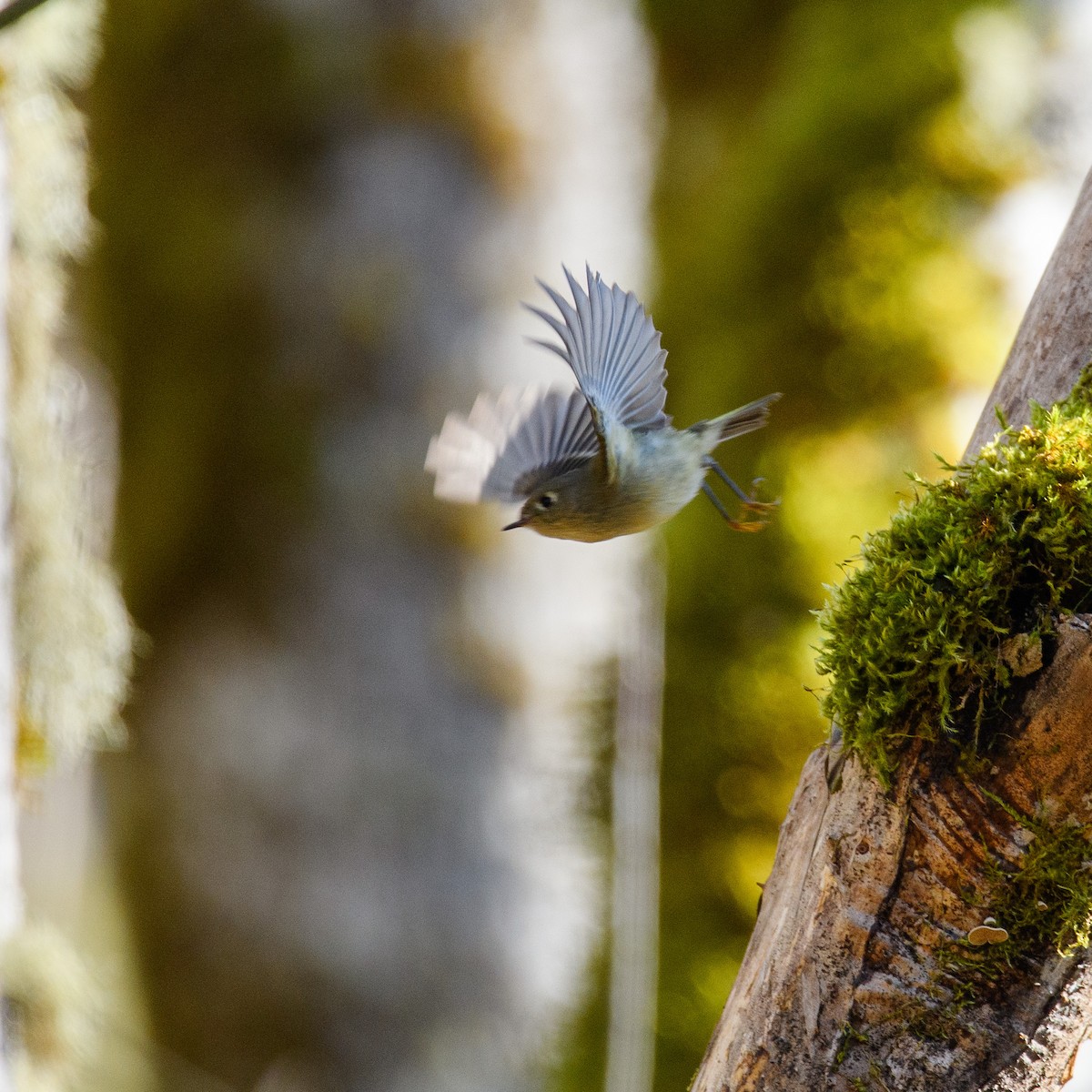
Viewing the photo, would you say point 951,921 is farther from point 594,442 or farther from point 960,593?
point 594,442

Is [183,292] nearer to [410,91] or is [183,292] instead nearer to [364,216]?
[364,216]

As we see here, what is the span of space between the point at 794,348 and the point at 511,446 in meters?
0.98

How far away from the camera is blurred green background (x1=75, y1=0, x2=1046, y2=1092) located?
1696mm

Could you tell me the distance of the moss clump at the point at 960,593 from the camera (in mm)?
637

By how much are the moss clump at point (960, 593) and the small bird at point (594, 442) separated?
0.21 meters

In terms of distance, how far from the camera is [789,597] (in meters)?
1.77

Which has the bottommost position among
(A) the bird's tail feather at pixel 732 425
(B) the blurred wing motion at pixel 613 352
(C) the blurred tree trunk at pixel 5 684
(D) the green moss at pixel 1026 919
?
(D) the green moss at pixel 1026 919

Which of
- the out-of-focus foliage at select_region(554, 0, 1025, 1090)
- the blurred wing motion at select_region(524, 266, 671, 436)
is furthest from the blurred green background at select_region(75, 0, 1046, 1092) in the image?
the blurred wing motion at select_region(524, 266, 671, 436)

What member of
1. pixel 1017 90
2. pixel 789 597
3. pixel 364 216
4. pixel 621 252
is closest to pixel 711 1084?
pixel 789 597

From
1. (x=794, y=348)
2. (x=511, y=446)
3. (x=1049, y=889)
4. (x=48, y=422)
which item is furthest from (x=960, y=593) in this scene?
(x=48, y=422)

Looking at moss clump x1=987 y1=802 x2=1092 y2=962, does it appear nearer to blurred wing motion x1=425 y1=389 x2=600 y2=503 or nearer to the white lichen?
blurred wing motion x1=425 y1=389 x2=600 y2=503

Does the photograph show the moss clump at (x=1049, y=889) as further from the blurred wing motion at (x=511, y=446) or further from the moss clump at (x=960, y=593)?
the blurred wing motion at (x=511, y=446)

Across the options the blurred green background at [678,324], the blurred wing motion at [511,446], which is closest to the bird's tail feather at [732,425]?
the blurred wing motion at [511,446]

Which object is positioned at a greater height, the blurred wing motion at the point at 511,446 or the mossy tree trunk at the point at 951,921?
the blurred wing motion at the point at 511,446
